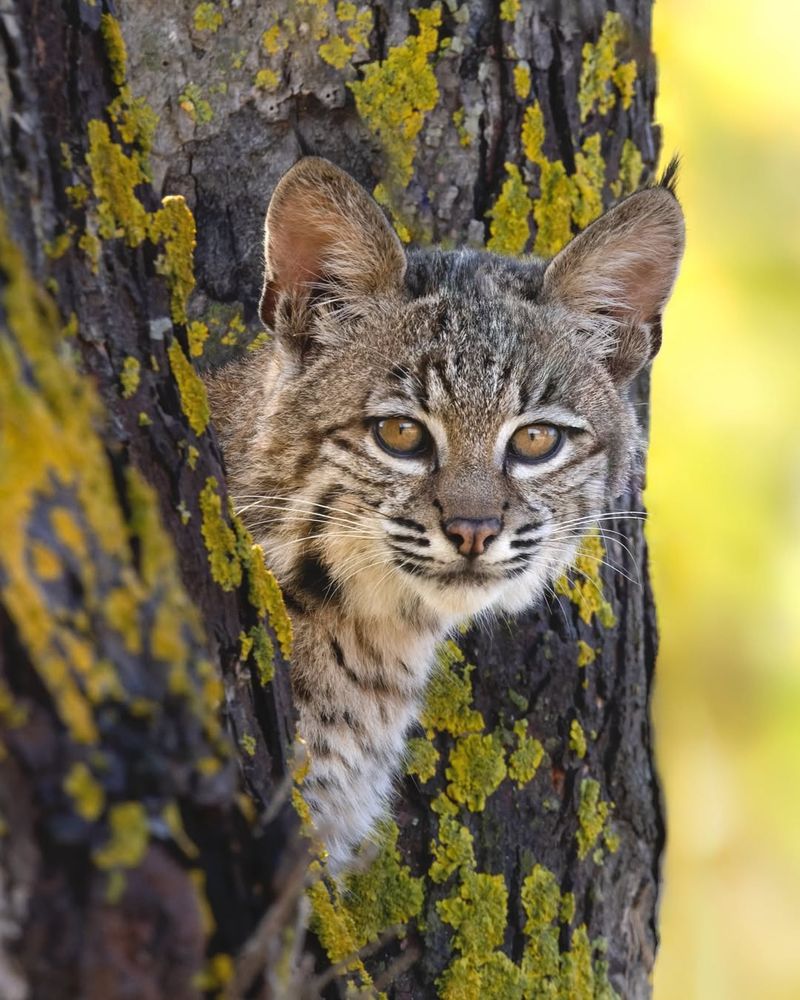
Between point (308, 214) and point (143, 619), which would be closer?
point (143, 619)

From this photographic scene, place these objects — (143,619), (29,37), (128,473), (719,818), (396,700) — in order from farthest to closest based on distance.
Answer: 1. (719,818)
2. (396,700)
3. (29,37)
4. (128,473)
5. (143,619)

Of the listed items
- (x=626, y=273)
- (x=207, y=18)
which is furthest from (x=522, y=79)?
(x=207, y=18)

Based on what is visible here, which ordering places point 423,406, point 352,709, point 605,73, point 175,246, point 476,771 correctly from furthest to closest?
point 605,73
point 476,771
point 352,709
point 423,406
point 175,246

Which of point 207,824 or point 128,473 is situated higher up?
point 128,473

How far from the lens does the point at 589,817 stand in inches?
155

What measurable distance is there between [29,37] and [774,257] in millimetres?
5455

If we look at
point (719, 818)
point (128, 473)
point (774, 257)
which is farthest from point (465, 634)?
point (774, 257)

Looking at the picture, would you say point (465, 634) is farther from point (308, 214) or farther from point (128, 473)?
point (128, 473)

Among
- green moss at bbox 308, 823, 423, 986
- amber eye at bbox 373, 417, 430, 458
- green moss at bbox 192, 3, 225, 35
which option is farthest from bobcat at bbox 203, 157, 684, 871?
green moss at bbox 192, 3, 225, 35

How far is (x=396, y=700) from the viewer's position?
3793 millimetres

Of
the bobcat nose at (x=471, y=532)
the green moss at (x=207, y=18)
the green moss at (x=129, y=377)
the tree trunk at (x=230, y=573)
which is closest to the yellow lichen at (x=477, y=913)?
the tree trunk at (x=230, y=573)

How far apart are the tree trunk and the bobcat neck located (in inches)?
5.5

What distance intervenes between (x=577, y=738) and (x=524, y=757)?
174mm

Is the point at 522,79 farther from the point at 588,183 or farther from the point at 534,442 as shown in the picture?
the point at 534,442
